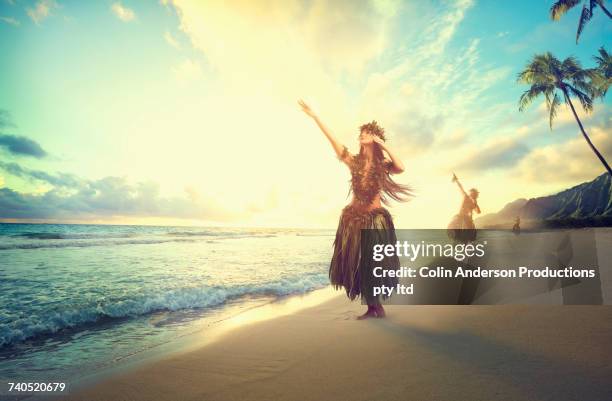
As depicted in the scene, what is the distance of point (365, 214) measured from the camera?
4.58 meters

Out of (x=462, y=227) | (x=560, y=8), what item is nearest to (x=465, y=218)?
(x=462, y=227)

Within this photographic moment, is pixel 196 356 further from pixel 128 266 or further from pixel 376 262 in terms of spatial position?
pixel 128 266

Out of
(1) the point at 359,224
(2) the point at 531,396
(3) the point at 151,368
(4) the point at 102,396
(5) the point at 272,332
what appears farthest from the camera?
(1) the point at 359,224

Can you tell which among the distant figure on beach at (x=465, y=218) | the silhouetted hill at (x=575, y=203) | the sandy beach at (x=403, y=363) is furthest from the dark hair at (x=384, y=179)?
the silhouetted hill at (x=575, y=203)

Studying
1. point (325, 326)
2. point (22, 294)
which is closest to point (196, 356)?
point (325, 326)

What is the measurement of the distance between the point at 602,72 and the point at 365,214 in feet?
94.0

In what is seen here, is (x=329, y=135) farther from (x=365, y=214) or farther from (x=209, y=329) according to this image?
(x=209, y=329)

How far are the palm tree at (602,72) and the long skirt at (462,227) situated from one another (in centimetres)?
1835

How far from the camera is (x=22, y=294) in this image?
709cm

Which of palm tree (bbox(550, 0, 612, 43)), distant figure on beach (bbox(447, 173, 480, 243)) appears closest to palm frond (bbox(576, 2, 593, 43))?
palm tree (bbox(550, 0, 612, 43))

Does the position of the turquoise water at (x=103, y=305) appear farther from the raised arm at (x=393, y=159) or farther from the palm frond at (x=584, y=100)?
the palm frond at (x=584, y=100)

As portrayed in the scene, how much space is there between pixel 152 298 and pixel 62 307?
1604 mm

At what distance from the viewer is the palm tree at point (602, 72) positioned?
2117 centimetres

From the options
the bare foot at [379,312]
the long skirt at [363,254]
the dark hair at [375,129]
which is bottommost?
the bare foot at [379,312]
